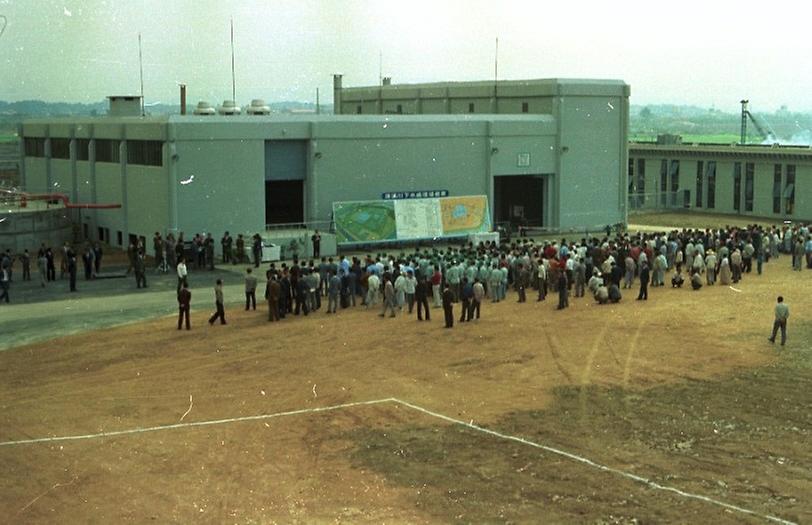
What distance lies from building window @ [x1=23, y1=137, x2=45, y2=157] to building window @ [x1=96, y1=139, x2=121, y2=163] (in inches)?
301

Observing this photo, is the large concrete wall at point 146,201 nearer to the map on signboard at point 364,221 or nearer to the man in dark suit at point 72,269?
the map on signboard at point 364,221

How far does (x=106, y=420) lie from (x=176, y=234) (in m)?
20.9

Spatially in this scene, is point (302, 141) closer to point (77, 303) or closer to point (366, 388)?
point (77, 303)

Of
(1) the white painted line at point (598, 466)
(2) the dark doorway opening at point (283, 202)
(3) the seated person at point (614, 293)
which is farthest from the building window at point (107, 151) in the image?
(1) the white painted line at point (598, 466)

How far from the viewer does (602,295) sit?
107 ft

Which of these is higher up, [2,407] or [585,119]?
[585,119]

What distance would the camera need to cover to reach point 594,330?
1142 inches

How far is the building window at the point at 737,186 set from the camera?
65.9 metres

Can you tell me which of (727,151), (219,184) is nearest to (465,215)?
(219,184)

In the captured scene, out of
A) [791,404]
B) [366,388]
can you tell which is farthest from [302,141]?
[791,404]

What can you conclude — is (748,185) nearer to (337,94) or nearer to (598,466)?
(337,94)

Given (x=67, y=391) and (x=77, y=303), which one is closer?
(x=67, y=391)

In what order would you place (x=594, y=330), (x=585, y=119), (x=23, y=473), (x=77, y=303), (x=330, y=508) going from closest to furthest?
(x=330, y=508)
(x=23, y=473)
(x=594, y=330)
(x=77, y=303)
(x=585, y=119)

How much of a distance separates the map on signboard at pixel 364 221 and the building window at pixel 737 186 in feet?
93.7
